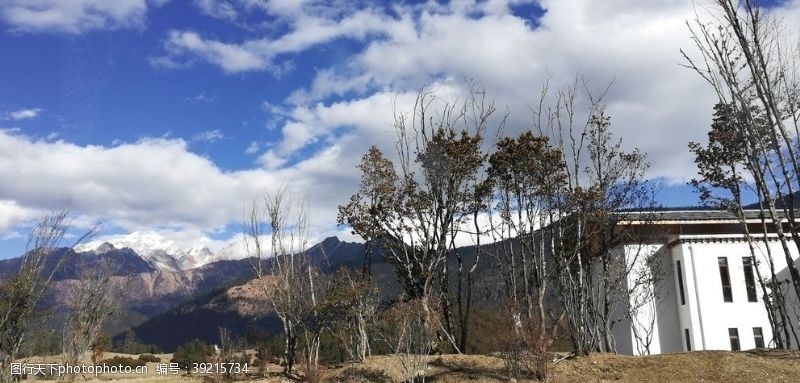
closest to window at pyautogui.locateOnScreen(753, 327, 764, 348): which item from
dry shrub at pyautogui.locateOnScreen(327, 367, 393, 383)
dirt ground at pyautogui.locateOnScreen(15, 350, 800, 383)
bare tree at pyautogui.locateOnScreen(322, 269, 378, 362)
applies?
dirt ground at pyautogui.locateOnScreen(15, 350, 800, 383)

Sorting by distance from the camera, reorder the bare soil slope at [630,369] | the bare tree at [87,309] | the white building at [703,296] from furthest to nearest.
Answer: the white building at [703,296] < the bare tree at [87,309] < the bare soil slope at [630,369]

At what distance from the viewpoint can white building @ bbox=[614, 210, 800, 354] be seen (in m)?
22.7

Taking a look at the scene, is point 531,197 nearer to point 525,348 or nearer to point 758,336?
point 525,348

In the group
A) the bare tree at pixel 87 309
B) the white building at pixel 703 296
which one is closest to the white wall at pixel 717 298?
the white building at pixel 703 296

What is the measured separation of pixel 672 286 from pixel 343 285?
14470mm

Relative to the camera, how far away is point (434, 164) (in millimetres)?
18062

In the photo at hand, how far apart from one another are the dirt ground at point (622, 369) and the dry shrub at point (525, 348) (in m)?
0.33

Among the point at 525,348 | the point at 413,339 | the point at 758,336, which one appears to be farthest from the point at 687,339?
the point at 413,339

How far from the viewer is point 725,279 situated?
2328 cm

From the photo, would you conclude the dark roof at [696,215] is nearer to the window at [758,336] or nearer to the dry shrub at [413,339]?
the window at [758,336]

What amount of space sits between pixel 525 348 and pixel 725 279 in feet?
46.0

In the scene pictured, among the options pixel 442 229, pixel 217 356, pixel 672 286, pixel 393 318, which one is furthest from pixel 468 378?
pixel 672 286

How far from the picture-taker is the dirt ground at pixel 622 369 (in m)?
12.9

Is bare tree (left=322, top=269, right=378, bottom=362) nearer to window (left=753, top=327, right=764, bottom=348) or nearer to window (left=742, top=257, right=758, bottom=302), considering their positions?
window (left=742, top=257, right=758, bottom=302)
